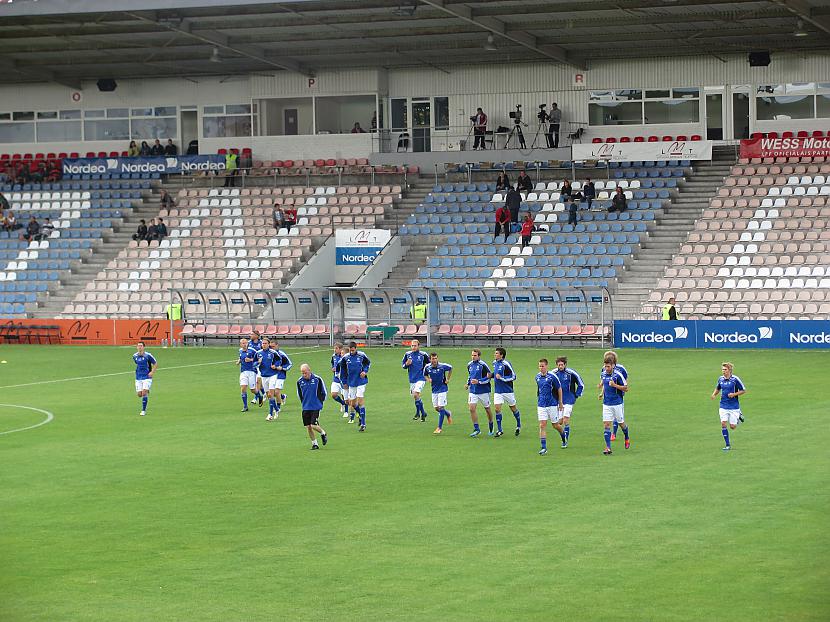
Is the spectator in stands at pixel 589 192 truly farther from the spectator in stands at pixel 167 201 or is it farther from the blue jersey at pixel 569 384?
the blue jersey at pixel 569 384

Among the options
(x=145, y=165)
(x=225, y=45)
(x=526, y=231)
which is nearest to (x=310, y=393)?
(x=526, y=231)

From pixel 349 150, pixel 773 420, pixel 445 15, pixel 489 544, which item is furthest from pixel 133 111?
pixel 489 544

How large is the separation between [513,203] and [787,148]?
10983 millimetres

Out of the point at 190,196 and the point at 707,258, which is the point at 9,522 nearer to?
the point at 707,258

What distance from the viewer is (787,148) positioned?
50.9 metres

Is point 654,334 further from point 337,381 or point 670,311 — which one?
point 337,381

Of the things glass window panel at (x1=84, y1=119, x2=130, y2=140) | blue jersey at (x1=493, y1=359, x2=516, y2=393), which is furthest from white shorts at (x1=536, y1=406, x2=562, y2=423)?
glass window panel at (x1=84, y1=119, x2=130, y2=140)

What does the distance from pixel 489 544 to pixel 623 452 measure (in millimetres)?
7399

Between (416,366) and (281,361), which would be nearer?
(416,366)

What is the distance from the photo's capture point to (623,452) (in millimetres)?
22375

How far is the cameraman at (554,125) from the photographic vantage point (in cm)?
5481

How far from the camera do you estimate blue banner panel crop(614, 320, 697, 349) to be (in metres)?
42.3

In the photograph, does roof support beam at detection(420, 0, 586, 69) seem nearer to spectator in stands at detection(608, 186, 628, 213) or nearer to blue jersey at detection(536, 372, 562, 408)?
spectator in stands at detection(608, 186, 628, 213)

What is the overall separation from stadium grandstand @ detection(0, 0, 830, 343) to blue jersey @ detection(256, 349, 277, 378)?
17901 millimetres
